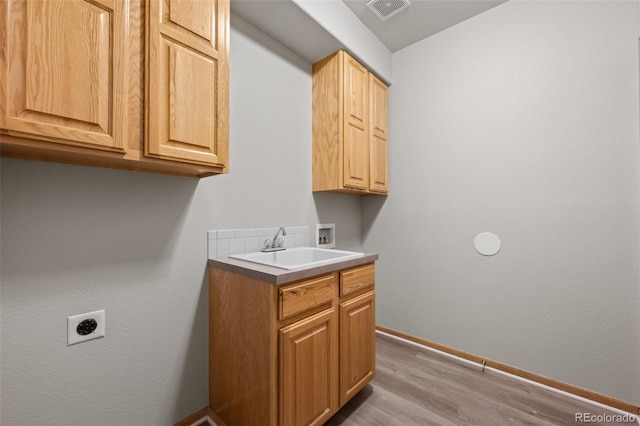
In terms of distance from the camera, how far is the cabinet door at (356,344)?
1465 millimetres

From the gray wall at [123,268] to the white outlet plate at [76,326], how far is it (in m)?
0.02

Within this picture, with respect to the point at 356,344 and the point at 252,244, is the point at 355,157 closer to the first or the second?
the point at 252,244

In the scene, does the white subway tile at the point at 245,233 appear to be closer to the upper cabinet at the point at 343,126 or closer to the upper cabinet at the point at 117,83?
the upper cabinet at the point at 117,83

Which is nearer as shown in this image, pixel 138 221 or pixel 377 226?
pixel 138 221

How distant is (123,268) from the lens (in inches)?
47.9

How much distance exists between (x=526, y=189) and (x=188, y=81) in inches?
86.2

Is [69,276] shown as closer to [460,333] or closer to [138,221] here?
[138,221]

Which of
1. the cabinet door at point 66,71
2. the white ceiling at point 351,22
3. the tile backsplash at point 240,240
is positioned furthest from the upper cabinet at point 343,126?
the cabinet door at point 66,71

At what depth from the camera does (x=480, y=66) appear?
2.06m

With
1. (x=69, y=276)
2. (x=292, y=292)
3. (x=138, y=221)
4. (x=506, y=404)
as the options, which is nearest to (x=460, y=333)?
(x=506, y=404)

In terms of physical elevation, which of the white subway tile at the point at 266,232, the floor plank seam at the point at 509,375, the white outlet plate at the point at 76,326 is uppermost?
the white subway tile at the point at 266,232

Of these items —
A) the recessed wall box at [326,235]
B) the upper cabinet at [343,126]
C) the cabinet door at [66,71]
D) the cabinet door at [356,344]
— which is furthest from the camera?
the recessed wall box at [326,235]

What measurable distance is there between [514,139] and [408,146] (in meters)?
0.80

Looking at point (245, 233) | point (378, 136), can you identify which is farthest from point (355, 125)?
point (245, 233)
